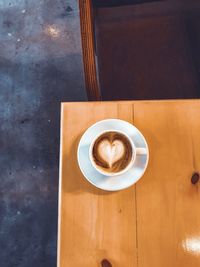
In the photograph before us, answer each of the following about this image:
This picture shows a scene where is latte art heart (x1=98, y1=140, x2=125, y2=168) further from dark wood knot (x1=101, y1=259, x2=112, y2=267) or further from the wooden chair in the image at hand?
the wooden chair

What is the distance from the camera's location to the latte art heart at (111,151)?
89 centimetres

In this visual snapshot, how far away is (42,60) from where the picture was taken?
2.01 meters

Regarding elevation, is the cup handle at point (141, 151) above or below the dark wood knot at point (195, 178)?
above

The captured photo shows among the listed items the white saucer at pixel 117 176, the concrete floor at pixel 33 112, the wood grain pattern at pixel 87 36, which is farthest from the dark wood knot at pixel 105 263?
the concrete floor at pixel 33 112

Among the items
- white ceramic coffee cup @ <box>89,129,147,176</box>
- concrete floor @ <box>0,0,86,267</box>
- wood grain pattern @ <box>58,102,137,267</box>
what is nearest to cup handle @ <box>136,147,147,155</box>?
white ceramic coffee cup @ <box>89,129,147,176</box>

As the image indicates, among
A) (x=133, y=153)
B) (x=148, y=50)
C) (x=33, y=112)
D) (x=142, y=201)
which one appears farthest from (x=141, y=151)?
(x=33, y=112)

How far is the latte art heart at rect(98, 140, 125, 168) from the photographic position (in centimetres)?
89

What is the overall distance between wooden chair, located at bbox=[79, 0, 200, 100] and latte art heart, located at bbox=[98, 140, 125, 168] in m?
0.47

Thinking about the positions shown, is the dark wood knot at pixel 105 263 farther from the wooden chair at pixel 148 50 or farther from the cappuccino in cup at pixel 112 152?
the wooden chair at pixel 148 50

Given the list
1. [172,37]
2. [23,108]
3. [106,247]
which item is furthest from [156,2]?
[106,247]

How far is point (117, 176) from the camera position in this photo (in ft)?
3.04

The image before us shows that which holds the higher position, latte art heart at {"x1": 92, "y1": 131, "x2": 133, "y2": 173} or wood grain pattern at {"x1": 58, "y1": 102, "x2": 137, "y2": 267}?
latte art heart at {"x1": 92, "y1": 131, "x2": 133, "y2": 173}

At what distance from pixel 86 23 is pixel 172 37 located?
54 centimetres

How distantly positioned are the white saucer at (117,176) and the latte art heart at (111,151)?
7 cm
